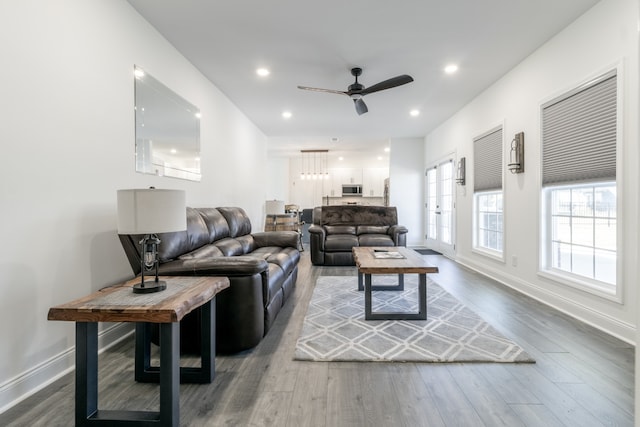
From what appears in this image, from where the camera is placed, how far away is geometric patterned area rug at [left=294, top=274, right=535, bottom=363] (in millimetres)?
2043

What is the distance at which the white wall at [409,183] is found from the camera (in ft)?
24.9

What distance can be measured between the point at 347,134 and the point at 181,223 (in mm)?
5918

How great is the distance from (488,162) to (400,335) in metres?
3.13

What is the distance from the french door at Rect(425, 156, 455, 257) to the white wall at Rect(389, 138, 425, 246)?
9.9 inches

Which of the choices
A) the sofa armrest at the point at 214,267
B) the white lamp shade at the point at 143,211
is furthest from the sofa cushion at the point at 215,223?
the white lamp shade at the point at 143,211

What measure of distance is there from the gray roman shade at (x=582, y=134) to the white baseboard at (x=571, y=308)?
1107mm

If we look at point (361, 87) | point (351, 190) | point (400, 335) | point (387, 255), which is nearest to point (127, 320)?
point (400, 335)

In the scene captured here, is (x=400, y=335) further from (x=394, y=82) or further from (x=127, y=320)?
(x=394, y=82)

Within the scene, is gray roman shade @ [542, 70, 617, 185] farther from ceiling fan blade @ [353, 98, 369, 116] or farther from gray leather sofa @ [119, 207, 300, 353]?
gray leather sofa @ [119, 207, 300, 353]

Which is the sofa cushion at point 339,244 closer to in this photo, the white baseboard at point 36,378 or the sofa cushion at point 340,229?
the sofa cushion at point 340,229

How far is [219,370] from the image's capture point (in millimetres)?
1895

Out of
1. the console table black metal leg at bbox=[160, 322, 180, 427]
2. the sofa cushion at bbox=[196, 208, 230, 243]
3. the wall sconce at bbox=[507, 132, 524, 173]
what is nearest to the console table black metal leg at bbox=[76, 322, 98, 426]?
the console table black metal leg at bbox=[160, 322, 180, 427]

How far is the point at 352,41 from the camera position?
10.2 ft

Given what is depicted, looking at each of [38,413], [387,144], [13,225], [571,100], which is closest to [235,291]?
[38,413]
